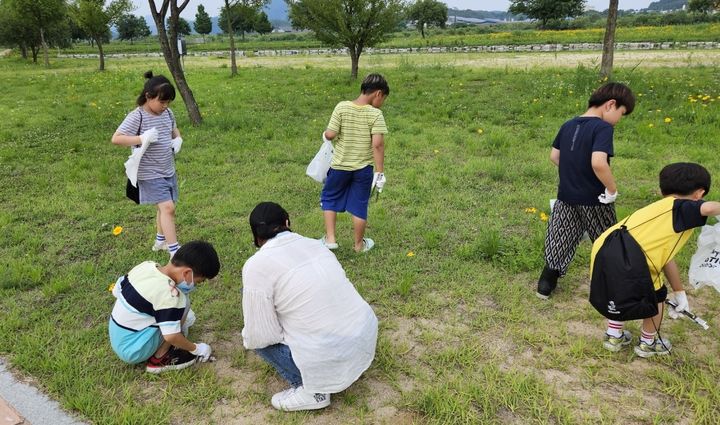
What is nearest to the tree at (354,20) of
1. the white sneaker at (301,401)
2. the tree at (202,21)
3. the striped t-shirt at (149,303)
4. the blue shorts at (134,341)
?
the striped t-shirt at (149,303)

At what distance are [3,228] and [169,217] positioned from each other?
6.58 feet

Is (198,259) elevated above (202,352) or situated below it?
above

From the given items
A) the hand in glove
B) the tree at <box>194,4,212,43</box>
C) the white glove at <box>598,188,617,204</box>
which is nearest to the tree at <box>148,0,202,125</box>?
the white glove at <box>598,188,617,204</box>

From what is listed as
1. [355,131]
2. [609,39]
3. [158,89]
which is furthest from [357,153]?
→ [609,39]

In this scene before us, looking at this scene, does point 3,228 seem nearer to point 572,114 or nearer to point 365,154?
point 365,154

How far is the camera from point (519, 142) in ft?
25.2

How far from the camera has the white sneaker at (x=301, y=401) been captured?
260 centimetres

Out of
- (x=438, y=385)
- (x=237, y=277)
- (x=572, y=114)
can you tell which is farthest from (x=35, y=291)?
(x=572, y=114)

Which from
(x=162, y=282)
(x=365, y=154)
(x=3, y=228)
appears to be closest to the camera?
(x=162, y=282)

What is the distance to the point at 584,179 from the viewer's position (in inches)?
133

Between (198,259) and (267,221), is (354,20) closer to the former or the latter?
(198,259)

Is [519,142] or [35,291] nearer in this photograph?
[35,291]

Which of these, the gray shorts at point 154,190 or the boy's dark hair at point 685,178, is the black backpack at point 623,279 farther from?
the gray shorts at point 154,190

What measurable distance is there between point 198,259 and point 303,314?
75 centimetres
